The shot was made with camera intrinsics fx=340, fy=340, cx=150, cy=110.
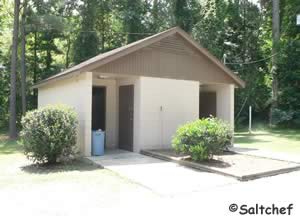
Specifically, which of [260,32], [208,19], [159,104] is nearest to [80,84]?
[159,104]

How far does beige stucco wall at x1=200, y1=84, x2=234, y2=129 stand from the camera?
1434cm

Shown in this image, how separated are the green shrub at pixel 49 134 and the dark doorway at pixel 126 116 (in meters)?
2.81

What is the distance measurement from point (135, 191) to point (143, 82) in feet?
18.6

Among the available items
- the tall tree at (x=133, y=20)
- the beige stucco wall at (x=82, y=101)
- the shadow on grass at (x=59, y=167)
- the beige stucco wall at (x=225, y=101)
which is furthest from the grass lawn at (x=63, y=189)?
the tall tree at (x=133, y=20)

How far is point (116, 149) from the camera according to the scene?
12758 mm

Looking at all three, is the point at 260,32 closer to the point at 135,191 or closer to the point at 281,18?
the point at 281,18

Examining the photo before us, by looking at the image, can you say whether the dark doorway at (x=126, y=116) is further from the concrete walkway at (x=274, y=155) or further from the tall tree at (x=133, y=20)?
the tall tree at (x=133, y=20)

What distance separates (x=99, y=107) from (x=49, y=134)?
4.24 m

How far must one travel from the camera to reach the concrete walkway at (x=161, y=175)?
6.89 metres

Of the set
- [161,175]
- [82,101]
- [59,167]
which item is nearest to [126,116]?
[82,101]

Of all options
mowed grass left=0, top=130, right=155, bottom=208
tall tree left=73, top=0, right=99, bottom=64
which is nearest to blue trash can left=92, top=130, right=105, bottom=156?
mowed grass left=0, top=130, right=155, bottom=208

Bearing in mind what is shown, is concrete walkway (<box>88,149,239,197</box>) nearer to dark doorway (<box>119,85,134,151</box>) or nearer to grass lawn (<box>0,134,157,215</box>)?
grass lawn (<box>0,134,157,215</box>)

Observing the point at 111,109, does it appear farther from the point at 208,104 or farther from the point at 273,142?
the point at 273,142

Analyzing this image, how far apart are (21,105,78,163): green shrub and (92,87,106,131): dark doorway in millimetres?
3456
